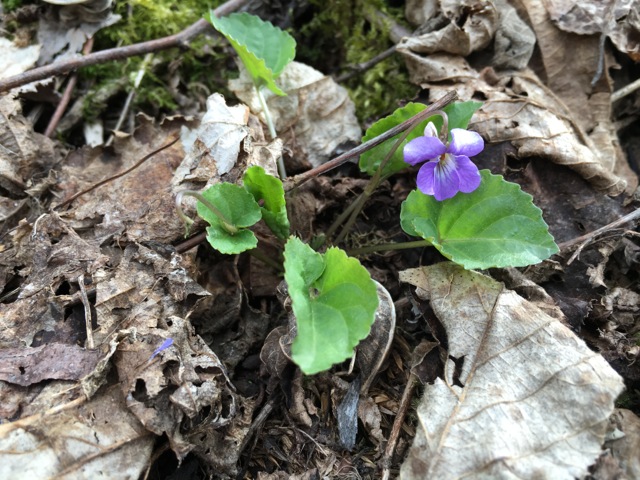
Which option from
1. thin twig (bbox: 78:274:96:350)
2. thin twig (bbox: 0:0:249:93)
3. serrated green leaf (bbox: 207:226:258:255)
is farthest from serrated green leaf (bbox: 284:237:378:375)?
thin twig (bbox: 0:0:249:93)

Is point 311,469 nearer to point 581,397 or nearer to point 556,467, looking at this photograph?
point 556,467

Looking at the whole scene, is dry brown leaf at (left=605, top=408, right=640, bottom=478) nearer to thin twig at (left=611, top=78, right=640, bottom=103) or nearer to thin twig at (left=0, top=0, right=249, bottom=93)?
thin twig at (left=611, top=78, right=640, bottom=103)

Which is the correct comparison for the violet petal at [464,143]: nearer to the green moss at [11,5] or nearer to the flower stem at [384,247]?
the flower stem at [384,247]

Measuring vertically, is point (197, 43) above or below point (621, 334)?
above

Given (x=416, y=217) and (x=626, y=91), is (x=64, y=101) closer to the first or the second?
(x=416, y=217)

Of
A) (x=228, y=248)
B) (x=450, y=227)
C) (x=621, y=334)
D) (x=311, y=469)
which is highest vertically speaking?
(x=228, y=248)

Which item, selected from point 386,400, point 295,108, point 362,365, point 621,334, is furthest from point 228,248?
point 621,334

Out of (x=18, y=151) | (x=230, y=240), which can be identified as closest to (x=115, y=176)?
(x=18, y=151)
